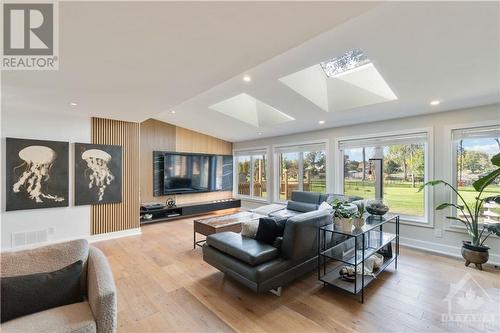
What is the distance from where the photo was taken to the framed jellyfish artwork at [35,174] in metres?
3.55

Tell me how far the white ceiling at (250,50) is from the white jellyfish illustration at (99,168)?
35.8 inches

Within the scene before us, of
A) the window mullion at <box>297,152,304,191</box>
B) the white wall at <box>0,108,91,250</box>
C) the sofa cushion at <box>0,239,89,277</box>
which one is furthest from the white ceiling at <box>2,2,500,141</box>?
the window mullion at <box>297,152,304,191</box>

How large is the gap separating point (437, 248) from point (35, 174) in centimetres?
684

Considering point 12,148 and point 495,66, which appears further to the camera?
point 12,148

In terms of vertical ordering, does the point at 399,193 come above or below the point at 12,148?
below

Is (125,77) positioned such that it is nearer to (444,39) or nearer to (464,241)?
(444,39)

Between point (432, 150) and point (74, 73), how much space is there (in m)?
5.22

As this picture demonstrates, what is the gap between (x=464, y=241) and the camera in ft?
11.0

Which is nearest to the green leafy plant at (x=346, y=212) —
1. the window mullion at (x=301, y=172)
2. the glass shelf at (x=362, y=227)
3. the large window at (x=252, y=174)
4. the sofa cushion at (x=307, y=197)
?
the glass shelf at (x=362, y=227)

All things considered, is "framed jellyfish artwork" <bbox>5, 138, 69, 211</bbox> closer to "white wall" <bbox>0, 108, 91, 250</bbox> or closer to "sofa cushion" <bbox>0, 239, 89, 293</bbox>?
"white wall" <bbox>0, 108, 91, 250</bbox>

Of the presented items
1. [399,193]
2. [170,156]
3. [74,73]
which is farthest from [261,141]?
[74,73]

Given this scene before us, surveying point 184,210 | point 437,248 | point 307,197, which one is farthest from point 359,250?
point 184,210

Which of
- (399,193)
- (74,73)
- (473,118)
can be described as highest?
(74,73)

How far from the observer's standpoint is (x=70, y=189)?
4.09 m
